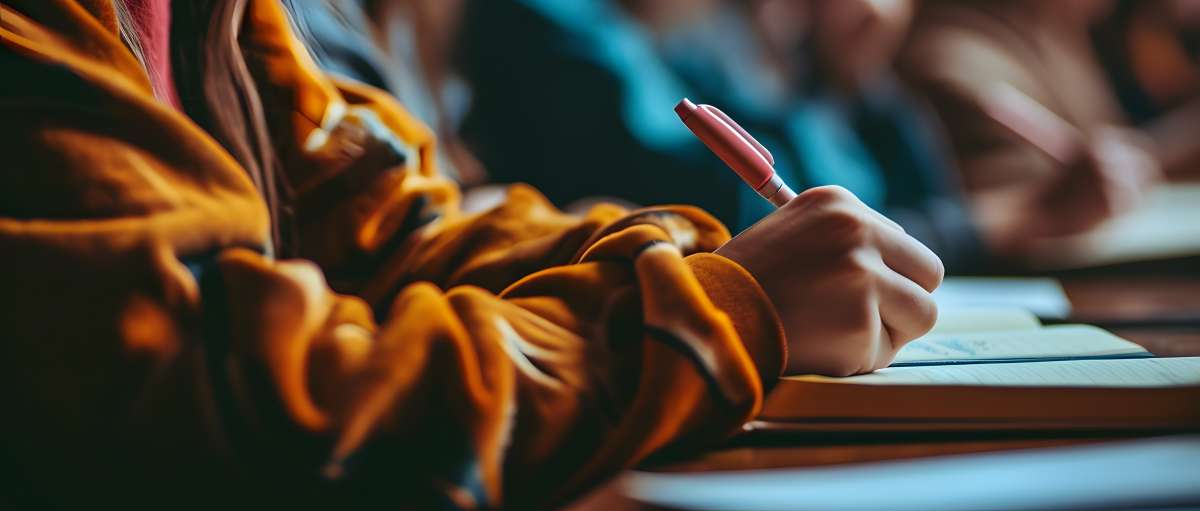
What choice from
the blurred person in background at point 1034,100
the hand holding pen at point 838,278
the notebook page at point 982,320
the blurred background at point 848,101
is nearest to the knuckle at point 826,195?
the hand holding pen at point 838,278

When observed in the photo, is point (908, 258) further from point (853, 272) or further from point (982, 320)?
point (982, 320)

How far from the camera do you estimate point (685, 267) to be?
0.81 ft

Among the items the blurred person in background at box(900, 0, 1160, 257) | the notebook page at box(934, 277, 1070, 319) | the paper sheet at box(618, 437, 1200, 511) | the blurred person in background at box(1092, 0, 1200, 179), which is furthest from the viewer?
the blurred person in background at box(1092, 0, 1200, 179)

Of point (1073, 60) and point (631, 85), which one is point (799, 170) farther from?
point (1073, 60)

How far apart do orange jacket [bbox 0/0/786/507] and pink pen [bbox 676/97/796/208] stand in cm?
5

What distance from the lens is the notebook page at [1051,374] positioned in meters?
0.25

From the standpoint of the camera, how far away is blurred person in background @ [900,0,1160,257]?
2.74 feet

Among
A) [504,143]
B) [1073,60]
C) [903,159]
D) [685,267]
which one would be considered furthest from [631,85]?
[1073,60]

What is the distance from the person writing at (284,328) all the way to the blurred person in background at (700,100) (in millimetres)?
421

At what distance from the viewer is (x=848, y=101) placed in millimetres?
951

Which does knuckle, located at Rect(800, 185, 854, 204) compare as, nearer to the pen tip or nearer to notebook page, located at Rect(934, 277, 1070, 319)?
the pen tip

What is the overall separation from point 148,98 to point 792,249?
0.68ft

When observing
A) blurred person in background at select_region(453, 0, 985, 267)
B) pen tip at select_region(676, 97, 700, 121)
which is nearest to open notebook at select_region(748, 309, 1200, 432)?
pen tip at select_region(676, 97, 700, 121)

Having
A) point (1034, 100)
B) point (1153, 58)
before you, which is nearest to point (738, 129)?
point (1034, 100)
